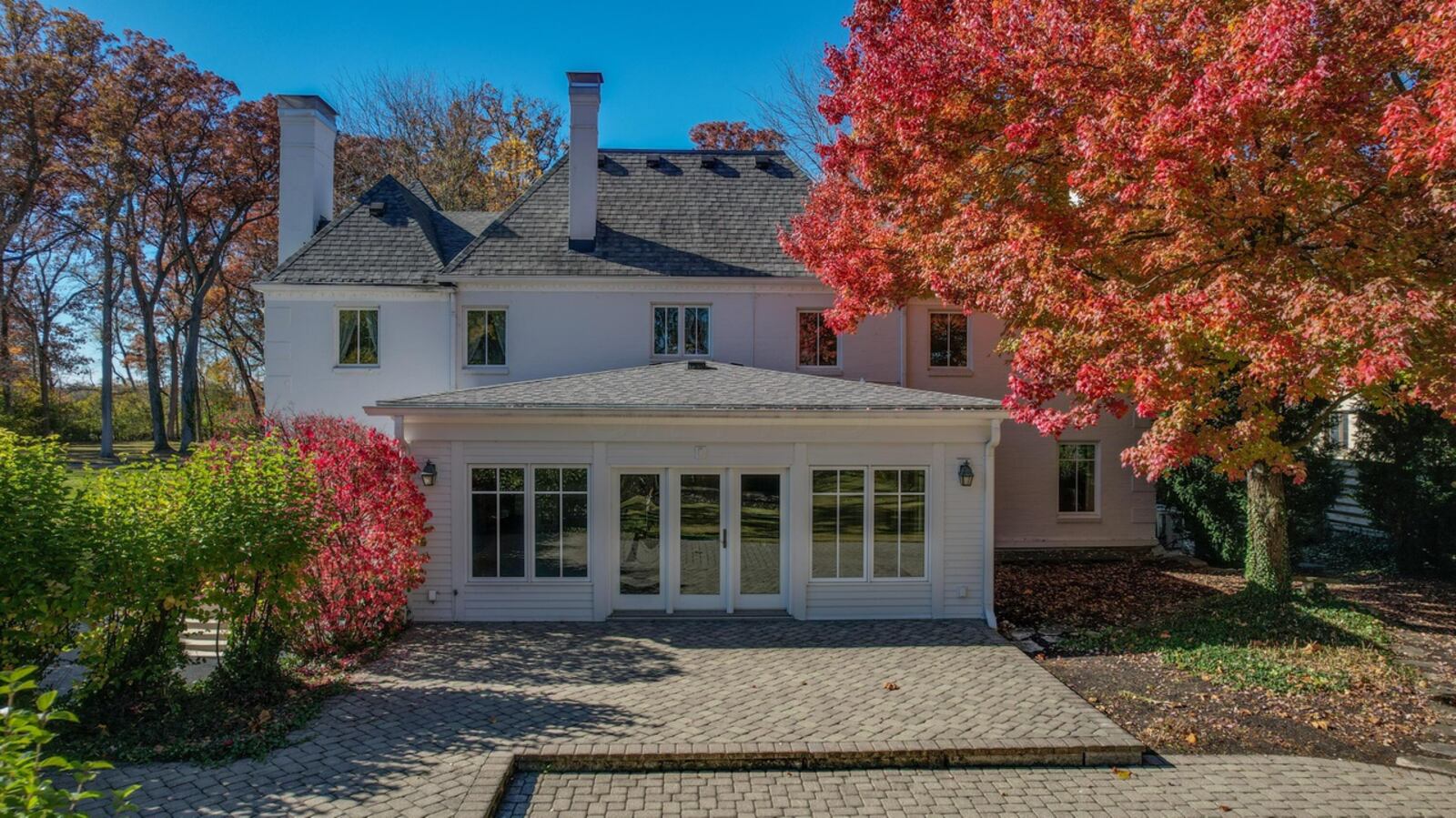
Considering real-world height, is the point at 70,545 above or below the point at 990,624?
above

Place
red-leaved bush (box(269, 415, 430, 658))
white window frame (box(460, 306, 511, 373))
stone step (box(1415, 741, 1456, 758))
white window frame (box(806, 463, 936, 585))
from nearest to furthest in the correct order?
stone step (box(1415, 741, 1456, 758)) → red-leaved bush (box(269, 415, 430, 658)) → white window frame (box(806, 463, 936, 585)) → white window frame (box(460, 306, 511, 373))

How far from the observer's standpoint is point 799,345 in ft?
52.6

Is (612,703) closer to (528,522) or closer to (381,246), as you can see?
(528,522)

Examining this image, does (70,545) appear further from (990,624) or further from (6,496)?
(990,624)

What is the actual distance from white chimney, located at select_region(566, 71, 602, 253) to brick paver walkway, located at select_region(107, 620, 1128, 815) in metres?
8.70

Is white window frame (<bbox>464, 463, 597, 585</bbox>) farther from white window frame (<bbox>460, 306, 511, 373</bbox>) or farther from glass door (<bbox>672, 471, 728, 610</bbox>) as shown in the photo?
white window frame (<bbox>460, 306, 511, 373</bbox>)

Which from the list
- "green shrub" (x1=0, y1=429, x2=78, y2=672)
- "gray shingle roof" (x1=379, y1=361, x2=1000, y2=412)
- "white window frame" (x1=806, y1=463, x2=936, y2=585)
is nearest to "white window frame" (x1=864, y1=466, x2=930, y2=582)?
"white window frame" (x1=806, y1=463, x2=936, y2=585)

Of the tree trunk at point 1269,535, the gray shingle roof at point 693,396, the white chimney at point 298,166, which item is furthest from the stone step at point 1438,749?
the white chimney at point 298,166

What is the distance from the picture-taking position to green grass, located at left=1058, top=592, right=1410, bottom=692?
8.86 m

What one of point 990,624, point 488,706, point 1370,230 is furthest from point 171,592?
point 1370,230

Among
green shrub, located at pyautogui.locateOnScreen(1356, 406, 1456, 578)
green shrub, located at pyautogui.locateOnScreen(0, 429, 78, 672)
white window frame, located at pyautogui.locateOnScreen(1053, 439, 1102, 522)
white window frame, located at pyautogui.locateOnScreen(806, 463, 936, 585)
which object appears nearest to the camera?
green shrub, located at pyautogui.locateOnScreen(0, 429, 78, 672)

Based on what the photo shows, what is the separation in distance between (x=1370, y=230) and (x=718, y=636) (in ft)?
30.1

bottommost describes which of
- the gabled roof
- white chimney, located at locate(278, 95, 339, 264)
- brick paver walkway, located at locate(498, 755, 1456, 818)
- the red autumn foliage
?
brick paver walkway, located at locate(498, 755, 1456, 818)

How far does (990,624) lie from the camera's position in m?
11.2
